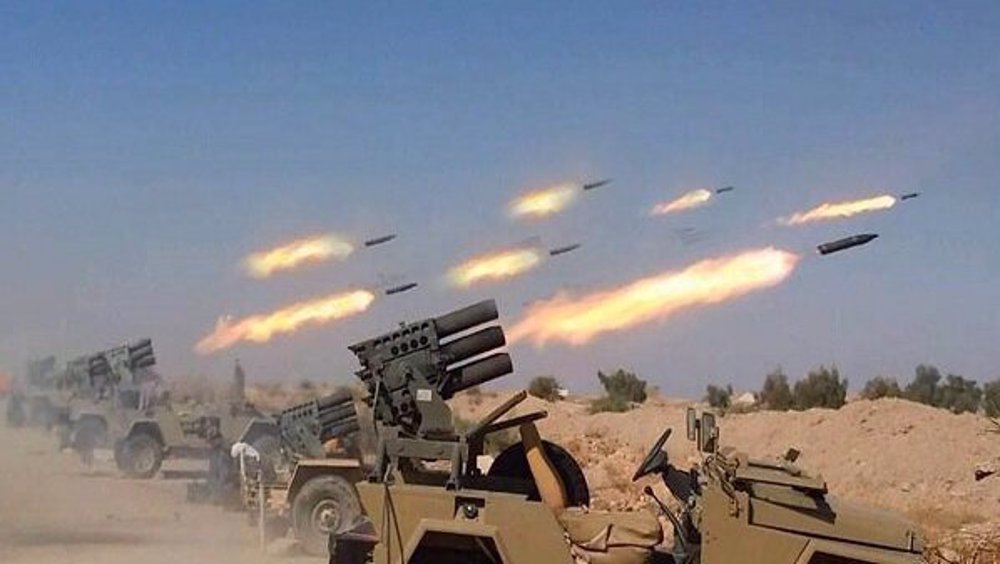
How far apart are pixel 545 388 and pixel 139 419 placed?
23123 mm

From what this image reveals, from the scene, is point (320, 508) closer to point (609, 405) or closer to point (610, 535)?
point (610, 535)

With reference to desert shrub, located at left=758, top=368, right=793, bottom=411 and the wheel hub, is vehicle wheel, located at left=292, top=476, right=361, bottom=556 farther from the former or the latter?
desert shrub, located at left=758, top=368, right=793, bottom=411

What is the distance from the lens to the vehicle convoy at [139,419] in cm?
2759

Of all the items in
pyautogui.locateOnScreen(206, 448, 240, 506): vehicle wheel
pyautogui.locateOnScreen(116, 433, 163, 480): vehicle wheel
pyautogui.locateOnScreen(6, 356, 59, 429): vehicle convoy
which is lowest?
pyautogui.locateOnScreen(206, 448, 240, 506): vehicle wheel

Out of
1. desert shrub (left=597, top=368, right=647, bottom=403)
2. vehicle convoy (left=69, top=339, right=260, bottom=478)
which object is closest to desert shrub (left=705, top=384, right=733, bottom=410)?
desert shrub (left=597, top=368, right=647, bottom=403)

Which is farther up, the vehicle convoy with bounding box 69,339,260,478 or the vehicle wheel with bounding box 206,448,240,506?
the vehicle convoy with bounding box 69,339,260,478

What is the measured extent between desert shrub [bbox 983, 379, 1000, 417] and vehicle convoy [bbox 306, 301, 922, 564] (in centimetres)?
2729

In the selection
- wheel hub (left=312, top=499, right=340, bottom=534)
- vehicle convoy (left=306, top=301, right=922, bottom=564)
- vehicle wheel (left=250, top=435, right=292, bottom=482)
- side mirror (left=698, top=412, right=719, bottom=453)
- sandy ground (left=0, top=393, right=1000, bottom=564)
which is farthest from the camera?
vehicle wheel (left=250, top=435, right=292, bottom=482)

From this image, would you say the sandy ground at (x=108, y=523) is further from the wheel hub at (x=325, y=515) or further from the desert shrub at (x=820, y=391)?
the desert shrub at (x=820, y=391)

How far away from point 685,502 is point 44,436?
1255 inches

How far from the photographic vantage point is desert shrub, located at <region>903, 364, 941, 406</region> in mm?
43375

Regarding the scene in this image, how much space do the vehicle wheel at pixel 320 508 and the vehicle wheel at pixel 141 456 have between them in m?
12.1

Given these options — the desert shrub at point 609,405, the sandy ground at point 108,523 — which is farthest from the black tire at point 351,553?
the desert shrub at point 609,405

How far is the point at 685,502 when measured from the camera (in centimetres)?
955
